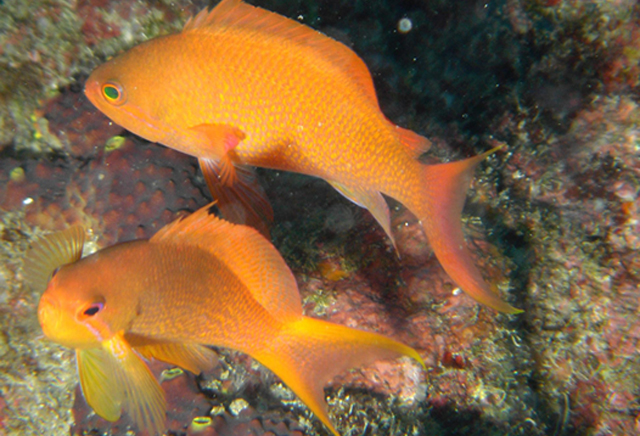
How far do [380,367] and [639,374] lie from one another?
243 centimetres

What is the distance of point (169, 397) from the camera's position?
7.87ft

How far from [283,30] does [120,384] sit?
85.5 inches

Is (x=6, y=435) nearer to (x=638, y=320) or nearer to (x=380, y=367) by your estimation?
(x=380, y=367)

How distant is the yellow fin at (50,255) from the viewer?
1768 mm

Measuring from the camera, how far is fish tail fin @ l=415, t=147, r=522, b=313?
6.77 feet

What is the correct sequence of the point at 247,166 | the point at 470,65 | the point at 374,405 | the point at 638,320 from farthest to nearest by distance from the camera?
1. the point at 470,65
2. the point at 638,320
3. the point at 374,405
4. the point at 247,166

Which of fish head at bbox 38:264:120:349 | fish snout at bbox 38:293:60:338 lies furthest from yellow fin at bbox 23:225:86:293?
fish snout at bbox 38:293:60:338

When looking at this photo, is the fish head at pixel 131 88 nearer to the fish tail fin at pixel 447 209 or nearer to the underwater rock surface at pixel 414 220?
the underwater rock surface at pixel 414 220

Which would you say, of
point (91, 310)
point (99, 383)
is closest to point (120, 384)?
point (99, 383)

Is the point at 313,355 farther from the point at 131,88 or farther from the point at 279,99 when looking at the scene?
the point at 131,88

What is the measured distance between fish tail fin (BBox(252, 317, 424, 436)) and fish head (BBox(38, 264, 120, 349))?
816 mm

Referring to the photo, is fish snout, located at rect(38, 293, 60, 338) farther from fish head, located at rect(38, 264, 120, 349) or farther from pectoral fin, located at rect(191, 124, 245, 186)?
pectoral fin, located at rect(191, 124, 245, 186)

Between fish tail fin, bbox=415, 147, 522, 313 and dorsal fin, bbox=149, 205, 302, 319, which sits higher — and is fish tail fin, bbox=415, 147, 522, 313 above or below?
above

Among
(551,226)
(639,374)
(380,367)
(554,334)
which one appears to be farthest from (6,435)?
(639,374)
